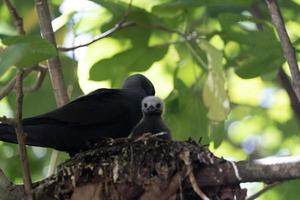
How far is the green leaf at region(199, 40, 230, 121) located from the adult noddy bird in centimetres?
49

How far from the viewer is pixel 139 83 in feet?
19.4

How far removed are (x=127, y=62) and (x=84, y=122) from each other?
860mm

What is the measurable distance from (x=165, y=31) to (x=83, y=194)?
2.06 meters

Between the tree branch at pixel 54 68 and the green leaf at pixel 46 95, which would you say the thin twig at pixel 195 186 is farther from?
the green leaf at pixel 46 95

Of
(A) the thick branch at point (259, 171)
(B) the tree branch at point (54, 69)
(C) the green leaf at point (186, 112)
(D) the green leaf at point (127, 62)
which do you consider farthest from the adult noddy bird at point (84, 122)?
(A) the thick branch at point (259, 171)

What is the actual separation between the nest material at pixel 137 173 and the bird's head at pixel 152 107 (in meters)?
0.53

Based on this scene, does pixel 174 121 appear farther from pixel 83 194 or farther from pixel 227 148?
pixel 227 148

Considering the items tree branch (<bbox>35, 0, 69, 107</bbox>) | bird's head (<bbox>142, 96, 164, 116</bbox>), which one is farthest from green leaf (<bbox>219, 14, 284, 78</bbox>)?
tree branch (<bbox>35, 0, 69, 107</bbox>)

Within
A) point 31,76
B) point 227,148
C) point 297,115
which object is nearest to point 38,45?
point 31,76

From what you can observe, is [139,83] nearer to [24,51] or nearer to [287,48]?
[287,48]

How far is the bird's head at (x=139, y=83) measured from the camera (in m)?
5.89

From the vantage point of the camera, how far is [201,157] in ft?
14.0

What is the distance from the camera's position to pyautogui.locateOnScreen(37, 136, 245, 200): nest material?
168 inches

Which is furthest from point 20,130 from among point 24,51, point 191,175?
point 191,175
